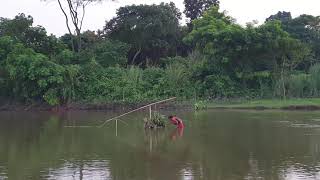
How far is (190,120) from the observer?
26.0m

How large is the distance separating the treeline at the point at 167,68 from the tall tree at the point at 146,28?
385 mm

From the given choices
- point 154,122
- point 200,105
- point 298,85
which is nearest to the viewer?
point 154,122

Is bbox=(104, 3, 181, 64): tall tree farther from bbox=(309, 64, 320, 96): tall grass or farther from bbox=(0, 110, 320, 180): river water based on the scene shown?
bbox=(0, 110, 320, 180): river water

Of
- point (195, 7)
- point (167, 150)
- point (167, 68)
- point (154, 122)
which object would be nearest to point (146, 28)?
point (167, 68)

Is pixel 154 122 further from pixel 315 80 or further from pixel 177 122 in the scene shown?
pixel 315 80

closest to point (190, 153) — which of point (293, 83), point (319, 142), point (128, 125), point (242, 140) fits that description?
point (242, 140)

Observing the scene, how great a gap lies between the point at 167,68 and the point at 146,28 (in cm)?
483

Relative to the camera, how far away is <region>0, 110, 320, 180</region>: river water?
1233 centimetres

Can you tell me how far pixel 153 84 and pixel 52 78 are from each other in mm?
7174

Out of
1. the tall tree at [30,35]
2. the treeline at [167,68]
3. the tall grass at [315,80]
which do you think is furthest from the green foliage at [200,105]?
the tall tree at [30,35]

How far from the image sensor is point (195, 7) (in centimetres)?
4781

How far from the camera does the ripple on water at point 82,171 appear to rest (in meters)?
11.9

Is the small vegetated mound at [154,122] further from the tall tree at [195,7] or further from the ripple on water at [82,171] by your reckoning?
the tall tree at [195,7]

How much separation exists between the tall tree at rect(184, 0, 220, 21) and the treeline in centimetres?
681
